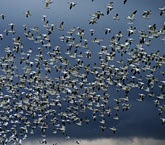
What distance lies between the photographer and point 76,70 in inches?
3748

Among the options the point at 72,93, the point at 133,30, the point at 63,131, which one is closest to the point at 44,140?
the point at 63,131

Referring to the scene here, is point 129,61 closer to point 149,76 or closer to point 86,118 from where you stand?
point 149,76

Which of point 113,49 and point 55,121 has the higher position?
point 113,49

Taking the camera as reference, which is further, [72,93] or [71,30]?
[72,93]

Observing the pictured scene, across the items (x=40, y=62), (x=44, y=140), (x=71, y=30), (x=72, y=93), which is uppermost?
(x=71, y=30)

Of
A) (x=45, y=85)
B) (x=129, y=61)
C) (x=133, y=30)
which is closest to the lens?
(x=133, y=30)

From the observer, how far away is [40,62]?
9550cm

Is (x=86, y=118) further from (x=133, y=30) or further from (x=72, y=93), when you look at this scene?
(x=133, y=30)

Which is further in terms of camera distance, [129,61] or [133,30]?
[129,61]

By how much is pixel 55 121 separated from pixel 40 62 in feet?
43.4

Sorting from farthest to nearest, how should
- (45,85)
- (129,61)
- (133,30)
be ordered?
(45,85) → (129,61) → (133,30)

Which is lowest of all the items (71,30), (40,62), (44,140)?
(44,140)

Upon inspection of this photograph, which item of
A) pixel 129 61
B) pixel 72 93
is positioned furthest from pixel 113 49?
pixel 72 93

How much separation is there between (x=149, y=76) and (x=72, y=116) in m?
18.3
